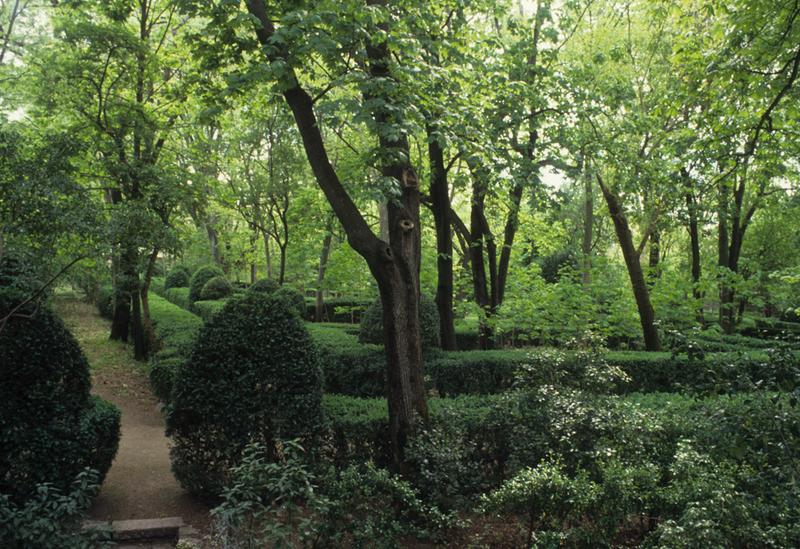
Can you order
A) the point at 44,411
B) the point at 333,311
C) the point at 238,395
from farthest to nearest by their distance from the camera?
the point at 333,311
the point at 238,395
the point at 44,411

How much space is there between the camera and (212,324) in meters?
5.35

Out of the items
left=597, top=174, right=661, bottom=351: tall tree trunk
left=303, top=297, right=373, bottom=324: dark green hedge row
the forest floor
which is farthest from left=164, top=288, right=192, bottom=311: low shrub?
left=597, top=174, right=661, bottom=351: tall tree trunk

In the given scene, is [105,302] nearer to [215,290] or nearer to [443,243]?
[215,290]

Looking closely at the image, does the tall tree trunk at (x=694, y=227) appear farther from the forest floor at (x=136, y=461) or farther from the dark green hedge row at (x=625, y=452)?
the forest floor at (x=136, y=461)

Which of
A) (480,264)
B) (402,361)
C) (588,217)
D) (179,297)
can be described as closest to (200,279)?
(179,297)

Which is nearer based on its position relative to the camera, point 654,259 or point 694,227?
point 694,227

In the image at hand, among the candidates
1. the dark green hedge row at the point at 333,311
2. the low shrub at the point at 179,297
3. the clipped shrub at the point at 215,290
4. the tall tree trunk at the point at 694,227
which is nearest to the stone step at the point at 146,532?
the tall tree trunk at the point at 694,227

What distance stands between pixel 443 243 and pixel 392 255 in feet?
14.5

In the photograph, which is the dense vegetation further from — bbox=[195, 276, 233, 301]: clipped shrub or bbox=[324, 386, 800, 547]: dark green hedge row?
bbox=[195, 276, 233, 301]: clipped shrub

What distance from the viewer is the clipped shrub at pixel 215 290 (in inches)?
737

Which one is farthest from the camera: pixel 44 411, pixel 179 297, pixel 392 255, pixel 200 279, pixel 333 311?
pixel 179 297

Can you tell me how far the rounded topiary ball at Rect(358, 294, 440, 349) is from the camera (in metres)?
9.07

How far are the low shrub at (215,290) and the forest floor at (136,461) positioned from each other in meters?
5.82

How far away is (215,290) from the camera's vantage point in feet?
61.6
